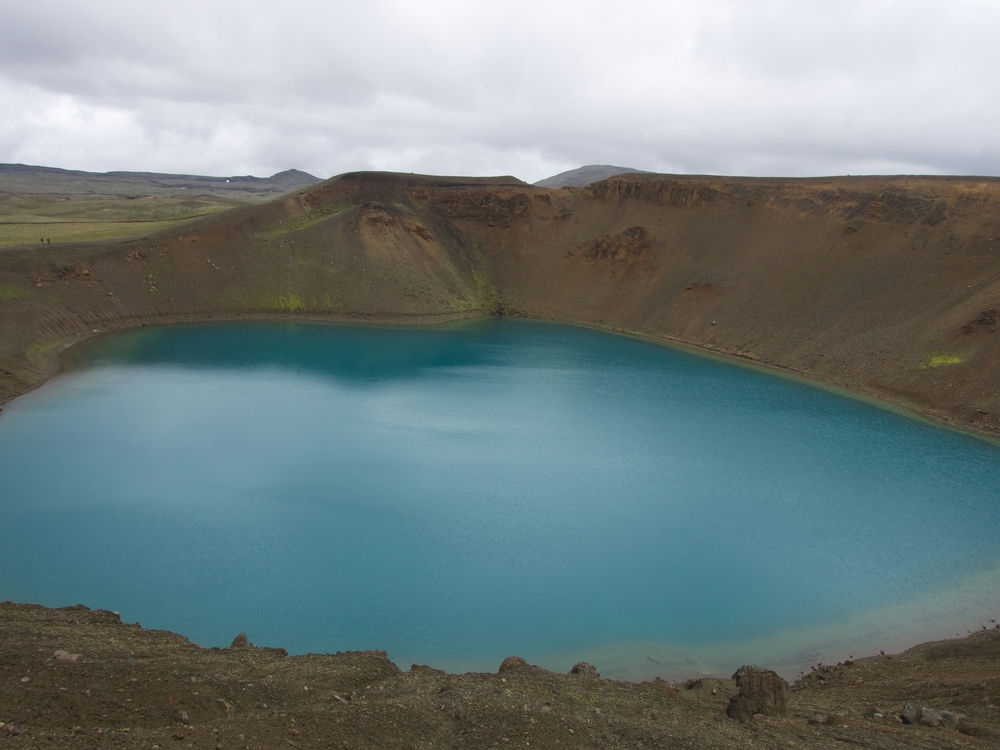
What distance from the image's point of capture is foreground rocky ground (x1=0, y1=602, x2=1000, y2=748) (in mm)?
9898

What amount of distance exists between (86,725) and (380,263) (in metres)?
58.1

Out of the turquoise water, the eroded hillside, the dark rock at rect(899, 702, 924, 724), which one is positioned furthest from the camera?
the eroded hillside

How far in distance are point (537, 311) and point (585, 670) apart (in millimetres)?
53688

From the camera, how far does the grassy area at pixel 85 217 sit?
60572 millimetres

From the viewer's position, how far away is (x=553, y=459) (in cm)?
2956

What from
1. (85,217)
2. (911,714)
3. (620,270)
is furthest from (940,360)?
(85,217)

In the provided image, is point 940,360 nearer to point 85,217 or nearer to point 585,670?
point 585,670

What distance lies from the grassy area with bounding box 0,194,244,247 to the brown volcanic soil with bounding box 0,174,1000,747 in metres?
7.34

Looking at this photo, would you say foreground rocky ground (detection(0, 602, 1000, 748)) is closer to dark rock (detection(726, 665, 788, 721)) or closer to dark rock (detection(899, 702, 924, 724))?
dark rock (detection(899, 702, 924, 724))

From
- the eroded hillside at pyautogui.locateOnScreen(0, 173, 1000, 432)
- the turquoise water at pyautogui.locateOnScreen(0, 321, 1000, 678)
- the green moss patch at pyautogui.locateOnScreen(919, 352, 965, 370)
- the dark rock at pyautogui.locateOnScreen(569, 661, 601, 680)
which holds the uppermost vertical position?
the eroded hillside at pyautogui.locateOnScreen(0, 173, 1000, 432)

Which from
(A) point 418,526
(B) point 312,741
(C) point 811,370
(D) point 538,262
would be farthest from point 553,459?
(D) point 538,262

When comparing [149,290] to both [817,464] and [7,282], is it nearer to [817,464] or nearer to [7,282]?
[7,282]

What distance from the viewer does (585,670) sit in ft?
50.1

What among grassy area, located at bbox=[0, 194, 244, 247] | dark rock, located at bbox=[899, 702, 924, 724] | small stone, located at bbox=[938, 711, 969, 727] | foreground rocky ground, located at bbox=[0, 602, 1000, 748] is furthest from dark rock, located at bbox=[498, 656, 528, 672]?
grassy area, located at bbox=[0, 194, 244, 247]
